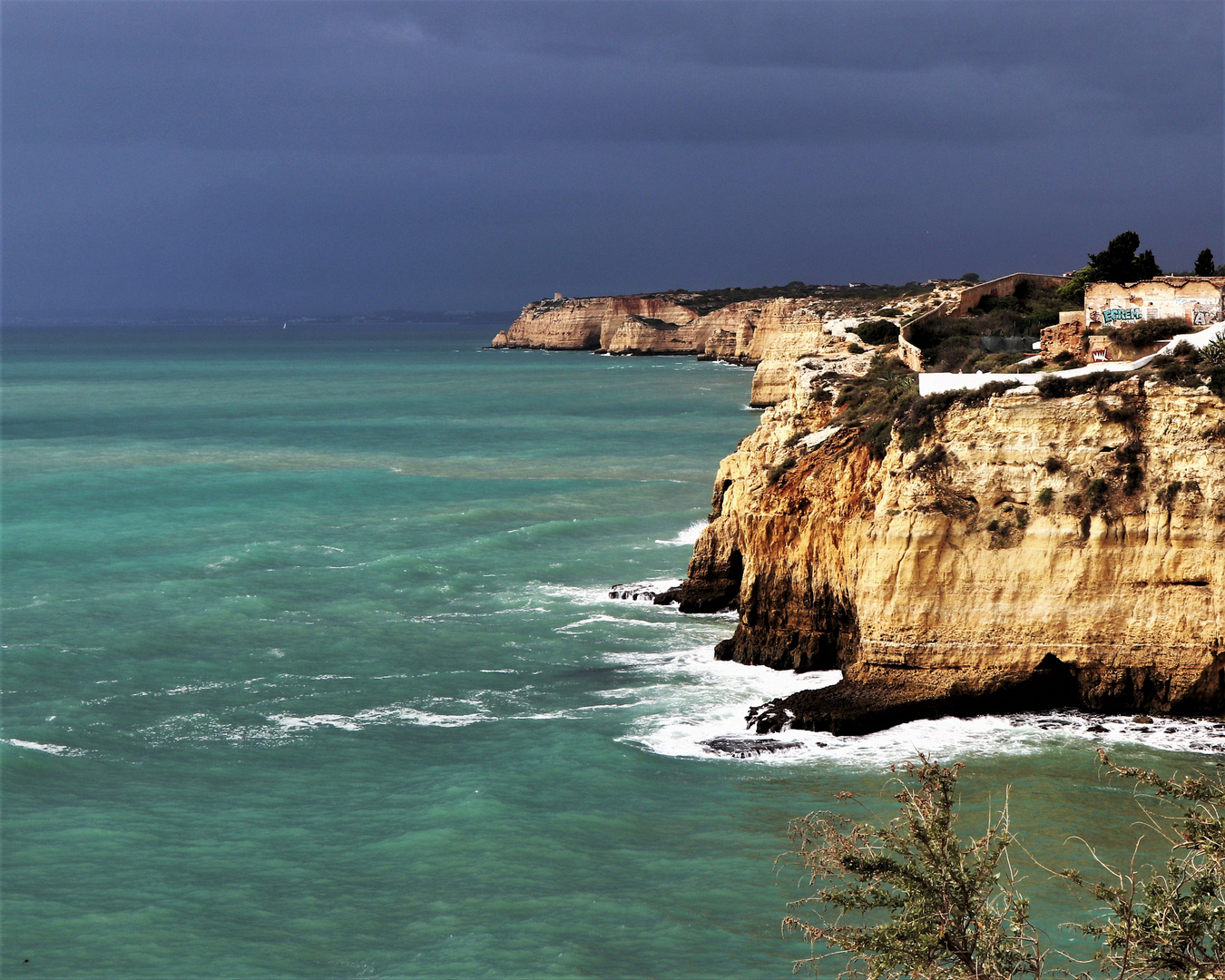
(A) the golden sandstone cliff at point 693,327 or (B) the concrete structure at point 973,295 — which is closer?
(B) the concrete structure at point 973,295

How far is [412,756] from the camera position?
18.4 m

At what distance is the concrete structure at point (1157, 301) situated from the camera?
78.7 ft

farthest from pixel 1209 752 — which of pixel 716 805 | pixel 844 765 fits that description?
pixel 716 805

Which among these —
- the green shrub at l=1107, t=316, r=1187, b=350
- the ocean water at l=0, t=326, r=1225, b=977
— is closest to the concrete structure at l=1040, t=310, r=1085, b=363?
the green shrub at l=1107, t=316, r=1187, b=350

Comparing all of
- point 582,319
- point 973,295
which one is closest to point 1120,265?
point 973,295

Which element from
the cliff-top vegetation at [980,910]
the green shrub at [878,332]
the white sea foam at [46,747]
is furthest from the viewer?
the green shrub at [878,332]

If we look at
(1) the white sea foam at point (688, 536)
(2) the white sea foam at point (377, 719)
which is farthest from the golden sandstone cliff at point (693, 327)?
(2) the white sea foam at point (377, 719)

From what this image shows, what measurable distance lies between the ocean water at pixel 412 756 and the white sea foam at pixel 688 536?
0.54 meters

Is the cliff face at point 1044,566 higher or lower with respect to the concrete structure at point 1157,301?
lower

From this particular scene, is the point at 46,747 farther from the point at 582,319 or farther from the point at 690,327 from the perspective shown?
the point at 582,319

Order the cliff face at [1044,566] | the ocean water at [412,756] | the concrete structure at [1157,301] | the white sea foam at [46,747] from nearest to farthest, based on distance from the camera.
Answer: the ocean water at [412,756] → the cliff face at [1044,566] → the white sea foam at [46,747] → the concrete structure at [1157,301]

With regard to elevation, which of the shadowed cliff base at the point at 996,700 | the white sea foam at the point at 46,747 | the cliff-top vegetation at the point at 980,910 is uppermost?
the cliff-top vegetation at the point at 980,910

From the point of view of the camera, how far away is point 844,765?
1673 centimetres

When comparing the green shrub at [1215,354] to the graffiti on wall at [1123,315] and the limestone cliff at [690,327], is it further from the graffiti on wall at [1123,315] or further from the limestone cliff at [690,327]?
the limestone cliff at [690,327]
